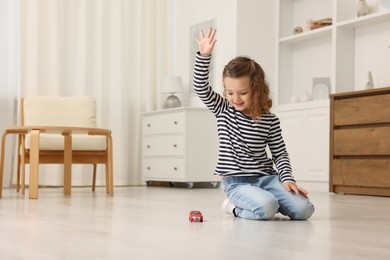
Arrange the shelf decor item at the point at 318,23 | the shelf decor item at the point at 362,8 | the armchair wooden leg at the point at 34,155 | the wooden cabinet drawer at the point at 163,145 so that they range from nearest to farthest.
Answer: the armchair wooden leg at the point at 34,155 < the shelf decor item at the point at 362,8 < the shelf decor item at the point at 318,23 < the wooden cabinet drawer at the point at 163,145

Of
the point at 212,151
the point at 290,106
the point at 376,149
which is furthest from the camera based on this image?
the point at 212,151

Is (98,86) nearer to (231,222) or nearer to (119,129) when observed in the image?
(119,129)

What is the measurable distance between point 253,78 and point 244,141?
29cm

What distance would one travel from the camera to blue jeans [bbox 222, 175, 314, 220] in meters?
2.87

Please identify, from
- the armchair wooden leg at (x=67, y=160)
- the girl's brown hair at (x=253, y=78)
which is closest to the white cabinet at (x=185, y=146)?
the armchair wooden leg at (x=67, y=160)

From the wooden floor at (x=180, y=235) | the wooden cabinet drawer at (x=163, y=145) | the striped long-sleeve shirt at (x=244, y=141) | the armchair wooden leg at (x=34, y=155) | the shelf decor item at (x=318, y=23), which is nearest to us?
the wooden floor at (x=180, y=235)

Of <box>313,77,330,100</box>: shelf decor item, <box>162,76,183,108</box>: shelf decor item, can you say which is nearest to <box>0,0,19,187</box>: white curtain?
<box>162,76,183,108</box>: shelf decor item

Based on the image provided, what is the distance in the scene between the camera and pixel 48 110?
229 inches

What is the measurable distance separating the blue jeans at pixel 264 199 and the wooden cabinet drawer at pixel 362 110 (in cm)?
225

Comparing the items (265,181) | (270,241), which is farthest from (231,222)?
(270,241)

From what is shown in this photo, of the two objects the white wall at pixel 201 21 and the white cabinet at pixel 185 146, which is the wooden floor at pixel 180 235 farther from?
the white wall at pixel 201 21

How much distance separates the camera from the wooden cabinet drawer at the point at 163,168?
6.58 meters

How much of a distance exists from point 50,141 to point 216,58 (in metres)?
2.21

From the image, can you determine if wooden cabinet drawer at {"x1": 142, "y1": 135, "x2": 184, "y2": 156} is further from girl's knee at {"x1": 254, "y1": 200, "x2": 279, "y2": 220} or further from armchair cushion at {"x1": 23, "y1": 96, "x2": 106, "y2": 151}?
girl's knee at {"x1": 254, "y1": 200, "x2": 279, "y2": 220}
